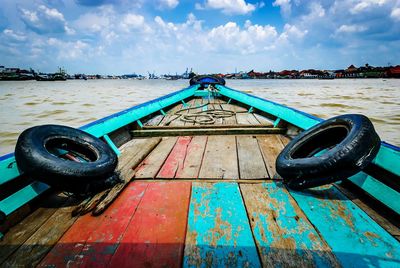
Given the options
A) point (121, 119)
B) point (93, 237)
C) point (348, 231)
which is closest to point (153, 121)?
point (121, 119)

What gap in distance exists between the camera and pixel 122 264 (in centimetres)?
119

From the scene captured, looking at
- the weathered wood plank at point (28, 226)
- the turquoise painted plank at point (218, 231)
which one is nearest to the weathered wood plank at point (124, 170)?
the weathered wood plank at point (28, 226)

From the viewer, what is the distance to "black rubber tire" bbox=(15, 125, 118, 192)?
59.5 inches

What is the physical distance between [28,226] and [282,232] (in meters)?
1.79

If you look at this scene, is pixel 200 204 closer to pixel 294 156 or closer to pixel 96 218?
pixel 96 218

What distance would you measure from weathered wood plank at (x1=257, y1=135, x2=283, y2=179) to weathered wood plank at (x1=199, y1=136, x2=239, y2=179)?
375 mm

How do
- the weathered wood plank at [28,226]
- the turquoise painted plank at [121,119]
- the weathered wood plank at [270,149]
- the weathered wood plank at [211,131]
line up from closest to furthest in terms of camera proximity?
the weathered wood plank at [28,226] < the weathered wood plank at [270,149] < the turquoise painted plank at [121,119] < the weathered wood plank at [211,131]

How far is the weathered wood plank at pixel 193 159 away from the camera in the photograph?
2263 millimetres

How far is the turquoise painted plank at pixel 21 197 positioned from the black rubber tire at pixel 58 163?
0.57ft

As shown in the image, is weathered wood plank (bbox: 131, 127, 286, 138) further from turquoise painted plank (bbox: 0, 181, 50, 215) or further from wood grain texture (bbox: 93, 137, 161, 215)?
turquoise painted plank (bbox: 0, 181, 50, 215)

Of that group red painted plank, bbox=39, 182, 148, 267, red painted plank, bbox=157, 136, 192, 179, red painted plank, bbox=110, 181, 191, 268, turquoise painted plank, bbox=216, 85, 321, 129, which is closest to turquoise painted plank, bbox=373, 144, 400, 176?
turquoise painted plank, bbox=216, 85, 321, 129

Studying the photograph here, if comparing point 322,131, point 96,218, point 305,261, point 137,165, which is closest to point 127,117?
point 137,165

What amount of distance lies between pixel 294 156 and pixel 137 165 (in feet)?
5.86

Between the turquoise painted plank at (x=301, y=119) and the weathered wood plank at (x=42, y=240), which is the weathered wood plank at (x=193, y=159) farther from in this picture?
the turquoise painted plank at (x=301, y=119)
